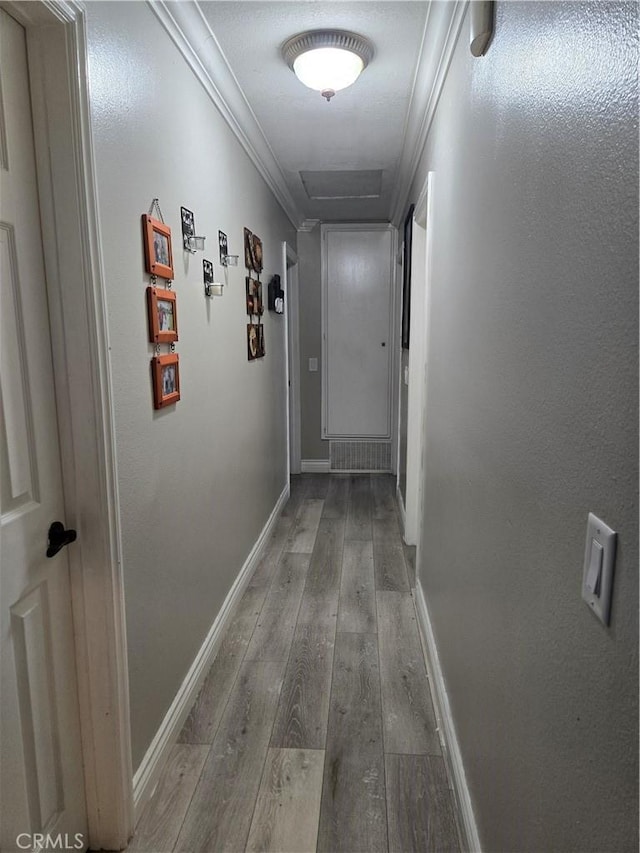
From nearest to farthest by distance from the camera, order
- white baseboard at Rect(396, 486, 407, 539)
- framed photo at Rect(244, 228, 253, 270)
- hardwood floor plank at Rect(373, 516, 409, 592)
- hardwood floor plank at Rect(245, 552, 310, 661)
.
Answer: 1. hardwood floor plank at Rect(245, 552, 310, 661)
2. framed photo at Rect(244, 228, 253, 270)
3. hardwood floor plank at Rect(373, 516, 409, 592)
4. white baseboard at Rect(396, 486, 407, 539)

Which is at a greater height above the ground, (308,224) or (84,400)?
(308,224)

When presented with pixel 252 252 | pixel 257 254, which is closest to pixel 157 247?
pixel 252 252

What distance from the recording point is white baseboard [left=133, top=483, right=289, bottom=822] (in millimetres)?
1496

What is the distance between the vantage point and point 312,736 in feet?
5.80

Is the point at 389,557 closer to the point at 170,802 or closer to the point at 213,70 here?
the point at 170,802

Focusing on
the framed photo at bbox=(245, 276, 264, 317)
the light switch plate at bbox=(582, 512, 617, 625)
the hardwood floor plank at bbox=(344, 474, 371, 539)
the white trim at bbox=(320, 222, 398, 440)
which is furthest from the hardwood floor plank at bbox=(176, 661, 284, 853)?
the white trim at bbox=(320, 222, 398, 440)

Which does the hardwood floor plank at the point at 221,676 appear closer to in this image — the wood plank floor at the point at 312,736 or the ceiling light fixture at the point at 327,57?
the wood plank floor at the point at 312,736

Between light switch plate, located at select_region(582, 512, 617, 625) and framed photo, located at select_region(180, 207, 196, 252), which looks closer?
light switch plate, located at select_region(582, 512, 617, 625)

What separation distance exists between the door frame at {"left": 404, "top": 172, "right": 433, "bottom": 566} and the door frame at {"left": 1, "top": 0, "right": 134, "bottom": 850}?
5.13 feet

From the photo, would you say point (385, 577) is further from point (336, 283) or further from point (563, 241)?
point (336, 283)

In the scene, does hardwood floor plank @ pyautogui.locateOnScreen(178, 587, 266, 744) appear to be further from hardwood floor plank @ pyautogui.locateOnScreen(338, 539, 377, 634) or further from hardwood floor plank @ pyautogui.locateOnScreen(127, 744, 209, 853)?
hardwood floor plank @ pyautogui.locateOnScreen(338, 539, 377, 634)

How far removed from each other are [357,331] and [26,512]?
410 centimetres

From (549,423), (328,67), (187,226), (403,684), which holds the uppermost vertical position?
(328,67)

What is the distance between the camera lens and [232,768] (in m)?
1.63
